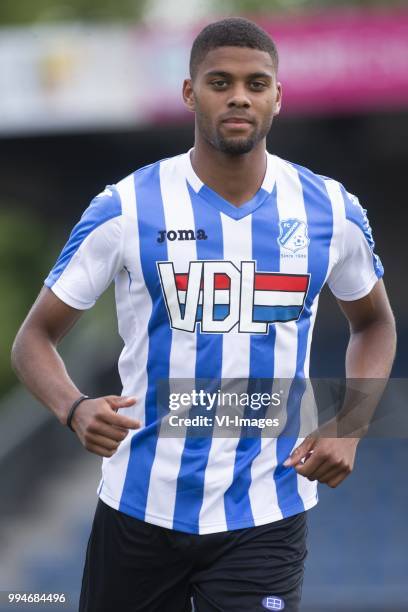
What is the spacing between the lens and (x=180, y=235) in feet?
10.2

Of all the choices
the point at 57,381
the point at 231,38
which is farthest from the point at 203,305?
the point at 231,38

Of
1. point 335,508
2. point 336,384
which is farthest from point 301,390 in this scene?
point 335,508

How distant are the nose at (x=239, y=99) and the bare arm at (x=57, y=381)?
70cm

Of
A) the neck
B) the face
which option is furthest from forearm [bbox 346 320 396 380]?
the face

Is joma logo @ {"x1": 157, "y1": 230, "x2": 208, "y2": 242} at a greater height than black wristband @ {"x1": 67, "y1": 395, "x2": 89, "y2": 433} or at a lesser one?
greater

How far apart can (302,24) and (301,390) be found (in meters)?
7.87

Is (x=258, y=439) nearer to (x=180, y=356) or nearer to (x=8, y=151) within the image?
(x=180, y=356)

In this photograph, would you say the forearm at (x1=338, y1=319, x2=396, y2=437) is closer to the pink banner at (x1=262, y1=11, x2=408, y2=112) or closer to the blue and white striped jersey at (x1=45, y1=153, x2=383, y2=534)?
the blue and white striped jersey at (x1=45, y1=153, x2=383, y2=534)

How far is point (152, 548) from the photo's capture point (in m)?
3.16

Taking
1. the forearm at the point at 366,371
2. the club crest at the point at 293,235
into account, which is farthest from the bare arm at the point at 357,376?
the club crest at the point at 293,235

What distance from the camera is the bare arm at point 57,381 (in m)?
2.83

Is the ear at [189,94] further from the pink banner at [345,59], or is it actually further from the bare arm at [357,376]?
the pink banner at [345,59]

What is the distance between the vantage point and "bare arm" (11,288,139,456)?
2.83 m

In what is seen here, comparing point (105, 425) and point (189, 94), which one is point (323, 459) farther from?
point (189, 94)
